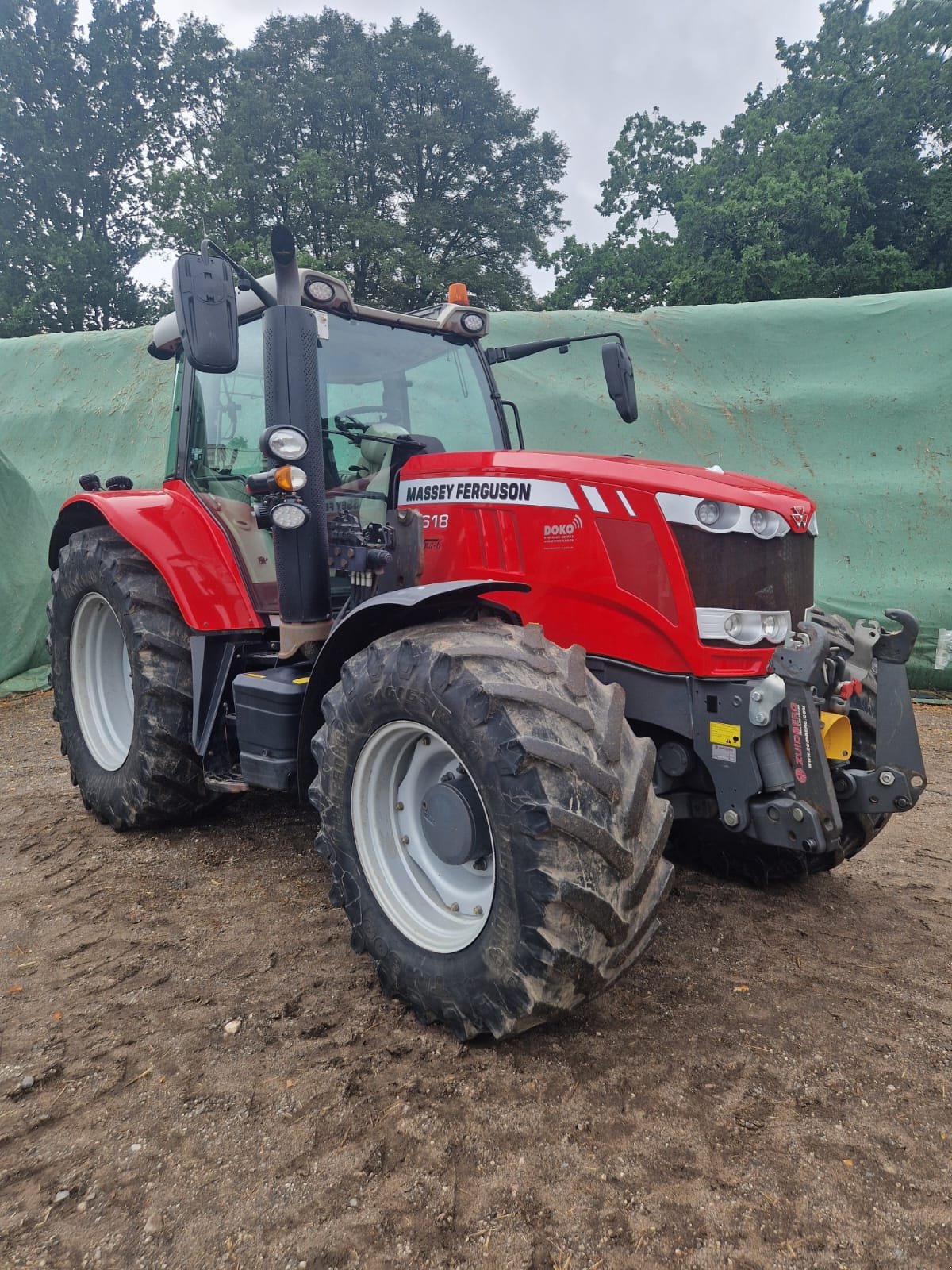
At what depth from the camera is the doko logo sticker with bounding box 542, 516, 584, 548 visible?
2730 mm

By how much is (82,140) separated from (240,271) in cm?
3186

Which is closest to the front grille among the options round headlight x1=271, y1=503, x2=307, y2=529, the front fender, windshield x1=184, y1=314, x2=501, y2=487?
the front fender

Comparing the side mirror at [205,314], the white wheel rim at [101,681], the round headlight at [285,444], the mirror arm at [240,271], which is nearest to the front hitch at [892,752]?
the round headlight at [285,444]

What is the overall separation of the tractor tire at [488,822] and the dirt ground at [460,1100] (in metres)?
0.24

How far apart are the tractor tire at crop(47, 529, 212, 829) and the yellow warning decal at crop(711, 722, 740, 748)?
7.39ft

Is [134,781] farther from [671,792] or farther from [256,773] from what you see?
[671,792]

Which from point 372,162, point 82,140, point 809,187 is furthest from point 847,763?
point 82,140

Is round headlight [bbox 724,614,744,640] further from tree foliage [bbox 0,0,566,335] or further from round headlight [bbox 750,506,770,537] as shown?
tree foliage [bbox 0,0,566,335]

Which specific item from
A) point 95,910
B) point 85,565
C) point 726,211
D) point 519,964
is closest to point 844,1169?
point 519,964

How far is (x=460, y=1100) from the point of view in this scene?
2059mm

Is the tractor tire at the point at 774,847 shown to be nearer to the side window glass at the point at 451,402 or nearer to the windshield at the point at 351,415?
the side window glass at the point at 451,402

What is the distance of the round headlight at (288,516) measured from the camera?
2967 millimetres

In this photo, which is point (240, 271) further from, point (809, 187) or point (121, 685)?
point (809, 187)

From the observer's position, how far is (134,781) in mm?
3711
